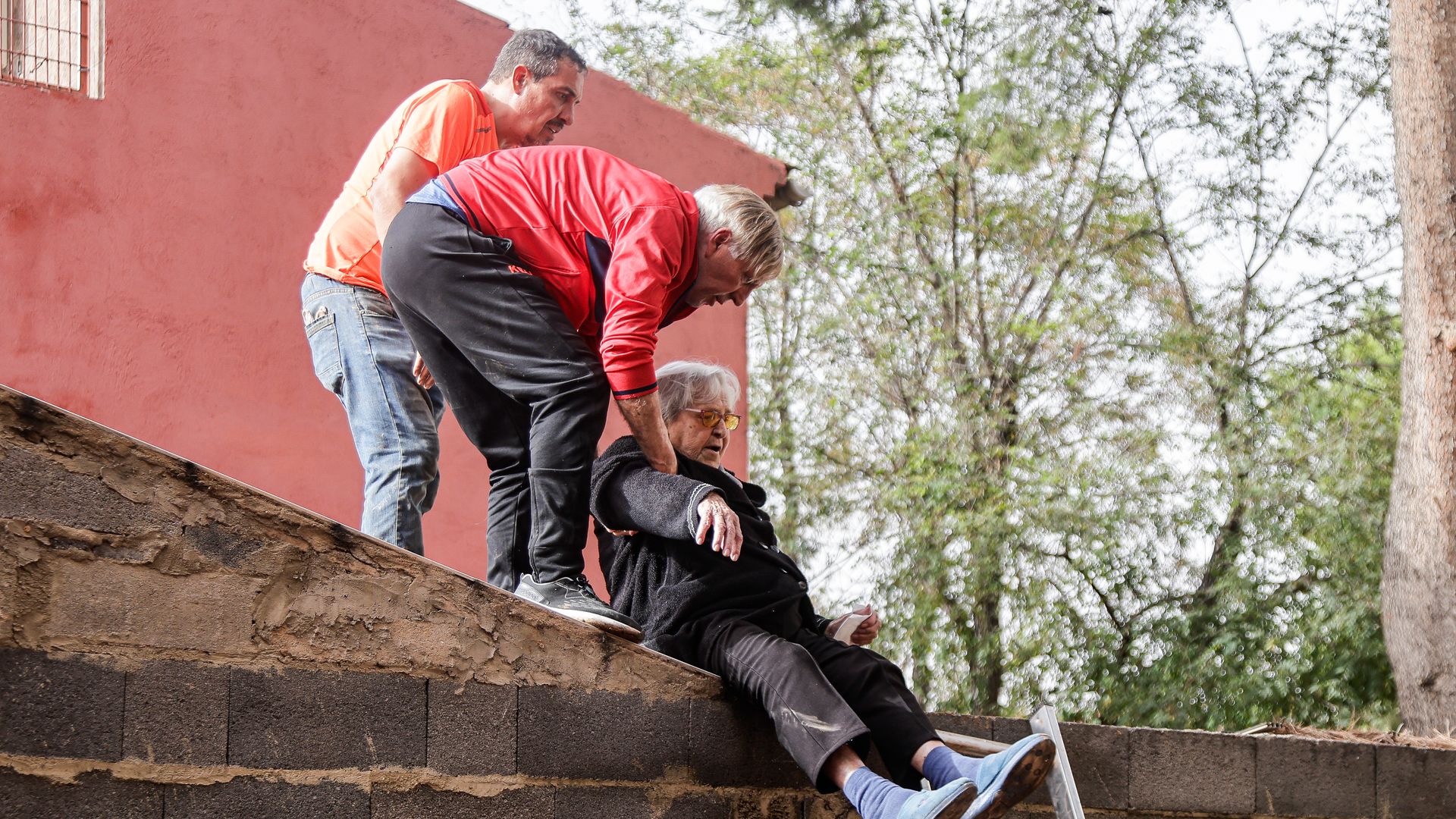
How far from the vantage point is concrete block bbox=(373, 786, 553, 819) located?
268cm

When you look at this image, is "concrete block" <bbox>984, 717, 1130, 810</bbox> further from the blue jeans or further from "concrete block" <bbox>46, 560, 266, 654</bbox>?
"concrete block" <bbox>46, 560, 266, 654</bbox>

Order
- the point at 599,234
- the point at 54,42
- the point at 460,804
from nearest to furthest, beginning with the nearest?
the point at 460,804, the point at 599,234, the point at 54,42

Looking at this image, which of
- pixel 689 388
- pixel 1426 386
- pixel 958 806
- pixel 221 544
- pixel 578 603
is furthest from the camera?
pixel 1426 386

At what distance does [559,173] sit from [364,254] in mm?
723

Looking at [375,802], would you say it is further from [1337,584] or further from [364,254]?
[1337,584]

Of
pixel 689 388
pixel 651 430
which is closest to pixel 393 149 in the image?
pixel 689 388

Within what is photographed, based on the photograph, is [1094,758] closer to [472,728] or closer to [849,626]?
[849,626]

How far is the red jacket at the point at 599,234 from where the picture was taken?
320 cm

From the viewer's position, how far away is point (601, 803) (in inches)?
119

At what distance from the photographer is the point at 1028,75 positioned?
10.8m

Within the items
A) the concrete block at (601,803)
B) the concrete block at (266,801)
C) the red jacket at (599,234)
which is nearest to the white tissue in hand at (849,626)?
the concrete block at (601,803)

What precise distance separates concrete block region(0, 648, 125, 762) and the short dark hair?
224 cm

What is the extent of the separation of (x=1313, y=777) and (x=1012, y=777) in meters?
2.17

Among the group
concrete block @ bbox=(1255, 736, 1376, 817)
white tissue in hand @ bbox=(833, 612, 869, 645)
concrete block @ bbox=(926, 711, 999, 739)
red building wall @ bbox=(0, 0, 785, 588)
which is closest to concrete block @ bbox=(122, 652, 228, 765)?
white tissue in hand @ bbox=(833, 612, 869, 645)
